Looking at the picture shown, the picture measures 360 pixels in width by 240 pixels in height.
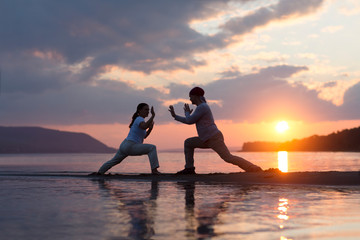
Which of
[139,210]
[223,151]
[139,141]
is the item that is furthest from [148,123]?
[139,210]

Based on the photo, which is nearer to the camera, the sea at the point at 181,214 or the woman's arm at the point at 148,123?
the sea at the point at 181,214

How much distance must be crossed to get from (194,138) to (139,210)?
5877 mm

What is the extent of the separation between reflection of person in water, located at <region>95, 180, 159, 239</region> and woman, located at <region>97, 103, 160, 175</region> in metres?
3.40

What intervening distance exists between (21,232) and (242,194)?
13.5 ft

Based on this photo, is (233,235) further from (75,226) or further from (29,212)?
(29,212)

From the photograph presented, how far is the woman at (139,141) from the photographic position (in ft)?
37.8

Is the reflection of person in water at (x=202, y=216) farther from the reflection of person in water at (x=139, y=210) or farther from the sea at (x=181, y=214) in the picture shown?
the reflection of person in water at (x=139, y=210)

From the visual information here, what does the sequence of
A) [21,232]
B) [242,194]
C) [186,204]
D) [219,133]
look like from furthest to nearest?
[219,133]
[242,194]
[186,204]
[21,232]

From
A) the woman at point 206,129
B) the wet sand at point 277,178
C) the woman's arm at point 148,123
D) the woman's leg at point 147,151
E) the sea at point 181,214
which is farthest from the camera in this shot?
the woman's leg at point 147,151

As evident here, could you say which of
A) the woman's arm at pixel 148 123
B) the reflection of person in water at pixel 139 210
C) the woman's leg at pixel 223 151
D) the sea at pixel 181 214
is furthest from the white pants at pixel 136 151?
the sea at pixel 181 214

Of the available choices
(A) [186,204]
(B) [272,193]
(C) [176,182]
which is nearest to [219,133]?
(C) [176,182]

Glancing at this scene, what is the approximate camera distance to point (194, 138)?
11.3m

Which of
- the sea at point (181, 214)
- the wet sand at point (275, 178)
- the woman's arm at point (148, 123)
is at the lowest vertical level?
the sea at point (181, 214)

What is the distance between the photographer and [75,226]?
4.42 metres
